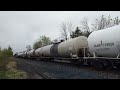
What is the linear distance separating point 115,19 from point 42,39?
99766 millimetres

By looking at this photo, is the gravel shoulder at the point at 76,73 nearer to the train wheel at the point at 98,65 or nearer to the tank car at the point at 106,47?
the train wheel at the point at 98,65

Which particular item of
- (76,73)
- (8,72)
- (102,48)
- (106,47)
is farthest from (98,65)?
(8,72)

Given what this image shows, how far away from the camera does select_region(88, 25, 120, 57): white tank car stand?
15.6 metres

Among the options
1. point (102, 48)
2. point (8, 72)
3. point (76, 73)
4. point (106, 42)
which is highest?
point (106, 42)

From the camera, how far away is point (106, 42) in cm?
1689

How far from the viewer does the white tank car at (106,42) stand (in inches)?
616

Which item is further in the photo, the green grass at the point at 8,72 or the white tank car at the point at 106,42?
the green grass at the point at 8,72

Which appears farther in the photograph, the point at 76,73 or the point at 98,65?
the point at 98,65

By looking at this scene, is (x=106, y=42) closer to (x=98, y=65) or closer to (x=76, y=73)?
(x=98, y=65)

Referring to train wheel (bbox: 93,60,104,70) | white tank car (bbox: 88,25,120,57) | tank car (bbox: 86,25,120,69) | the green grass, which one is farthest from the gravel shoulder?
white tank car (bbox: 88,25,120,57)

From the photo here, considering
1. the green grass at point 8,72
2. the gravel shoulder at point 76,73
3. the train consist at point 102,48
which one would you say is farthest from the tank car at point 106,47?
the green grass at point 8,72
